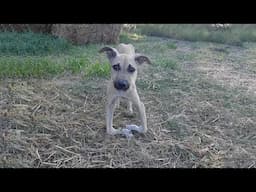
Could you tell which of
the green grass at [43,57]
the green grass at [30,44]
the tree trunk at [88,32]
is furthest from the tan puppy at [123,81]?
the tree trunk at [88,32]

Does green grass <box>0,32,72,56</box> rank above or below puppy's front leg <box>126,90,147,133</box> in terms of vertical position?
above

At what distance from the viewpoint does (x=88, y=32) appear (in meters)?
7.94

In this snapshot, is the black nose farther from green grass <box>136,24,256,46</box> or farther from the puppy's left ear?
green grass <box>136,24,256,46</box>

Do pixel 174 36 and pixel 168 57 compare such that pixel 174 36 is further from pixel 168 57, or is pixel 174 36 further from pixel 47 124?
pixel 47 124

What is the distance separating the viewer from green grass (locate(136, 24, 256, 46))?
8787 millimetres

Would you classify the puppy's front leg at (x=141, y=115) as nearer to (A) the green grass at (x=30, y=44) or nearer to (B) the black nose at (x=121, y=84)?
(B) the black nose at (x=121, y=84)

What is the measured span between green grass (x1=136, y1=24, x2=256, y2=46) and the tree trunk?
143 centimetres

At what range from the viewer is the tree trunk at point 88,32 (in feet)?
25.6

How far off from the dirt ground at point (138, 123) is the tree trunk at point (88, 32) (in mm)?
2349

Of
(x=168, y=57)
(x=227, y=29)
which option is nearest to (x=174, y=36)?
(x=227, y=29)

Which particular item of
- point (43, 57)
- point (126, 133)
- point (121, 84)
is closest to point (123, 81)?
point (121, 84)

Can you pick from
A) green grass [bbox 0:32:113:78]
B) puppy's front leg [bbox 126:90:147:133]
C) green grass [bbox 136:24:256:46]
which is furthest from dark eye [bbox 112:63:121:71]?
green grass [bbox 136:24:256:46]

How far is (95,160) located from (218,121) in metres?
1.52

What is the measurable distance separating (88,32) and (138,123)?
4.03 meters
